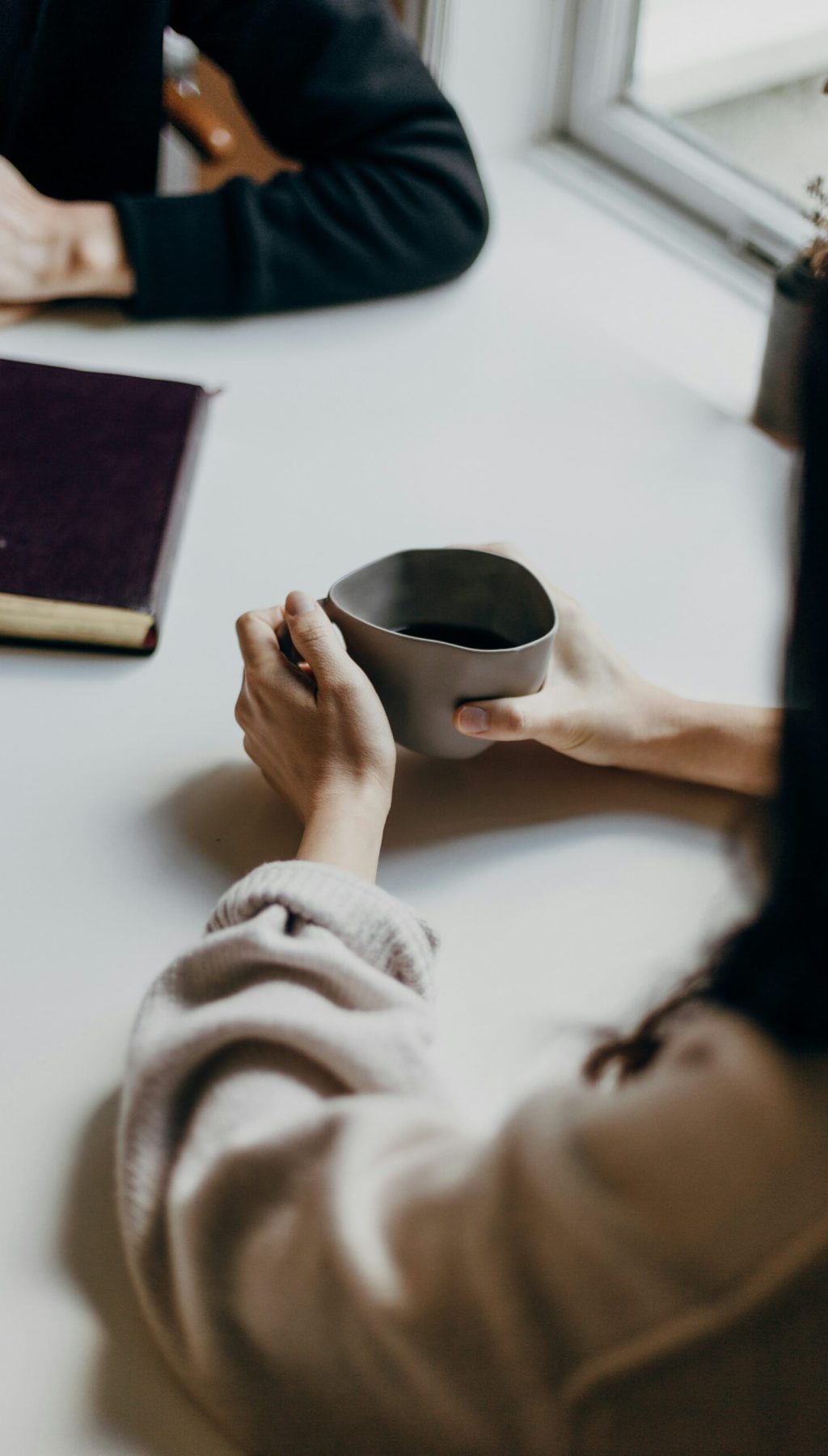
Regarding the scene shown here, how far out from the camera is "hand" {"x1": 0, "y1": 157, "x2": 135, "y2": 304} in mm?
949

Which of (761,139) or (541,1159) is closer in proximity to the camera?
(541,1159)

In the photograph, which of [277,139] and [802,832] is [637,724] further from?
[277,139]

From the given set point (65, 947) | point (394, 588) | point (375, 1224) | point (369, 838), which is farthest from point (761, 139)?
point (375, 1224)

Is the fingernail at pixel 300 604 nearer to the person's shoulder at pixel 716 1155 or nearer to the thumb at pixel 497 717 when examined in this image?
the thumb at pixel 497 717

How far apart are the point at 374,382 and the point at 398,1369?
0.75m

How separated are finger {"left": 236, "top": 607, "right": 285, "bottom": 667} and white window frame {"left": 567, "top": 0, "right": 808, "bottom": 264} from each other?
2.40 feet

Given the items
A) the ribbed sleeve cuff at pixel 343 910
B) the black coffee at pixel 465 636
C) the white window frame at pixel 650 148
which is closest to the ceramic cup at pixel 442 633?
the black coffee at pixel 465 636

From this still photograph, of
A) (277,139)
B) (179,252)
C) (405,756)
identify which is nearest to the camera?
(405,756)

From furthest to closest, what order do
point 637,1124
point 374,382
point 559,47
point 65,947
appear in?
point 559,47
point 374,382
point 65,947
point 637,1124

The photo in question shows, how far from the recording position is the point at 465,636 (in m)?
0.67

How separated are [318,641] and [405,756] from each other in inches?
4.1

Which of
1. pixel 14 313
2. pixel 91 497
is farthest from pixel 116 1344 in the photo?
pixel 14 313

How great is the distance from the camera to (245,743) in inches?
26.2

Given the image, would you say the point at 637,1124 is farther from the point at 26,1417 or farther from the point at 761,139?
the point at 761,139
